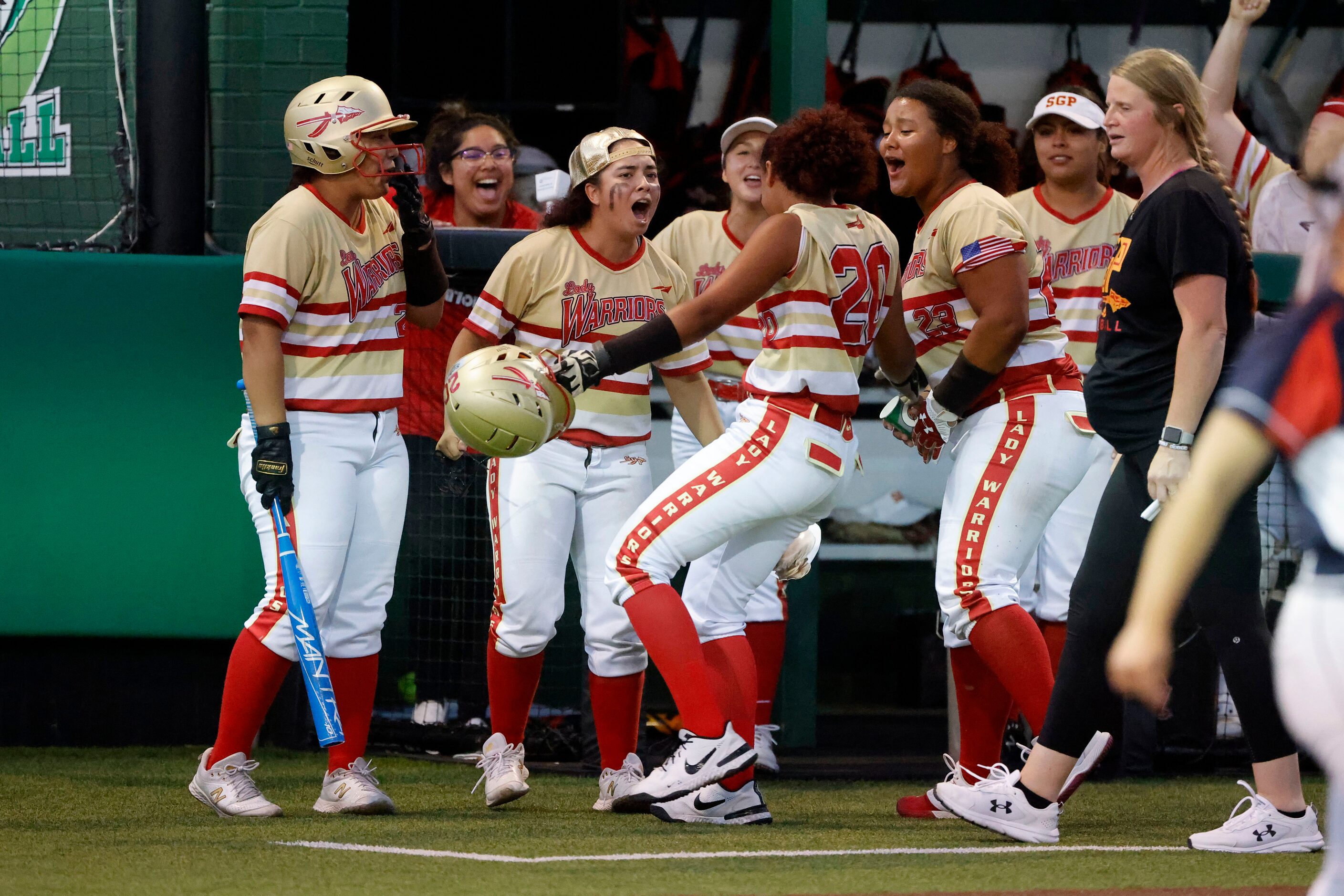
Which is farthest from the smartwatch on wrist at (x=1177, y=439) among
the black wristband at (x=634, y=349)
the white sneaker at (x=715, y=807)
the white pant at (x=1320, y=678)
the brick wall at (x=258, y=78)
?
the brick wall at (x=258, y=78)

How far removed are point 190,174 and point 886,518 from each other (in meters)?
4.01

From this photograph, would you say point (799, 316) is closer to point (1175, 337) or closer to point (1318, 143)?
point (1175, 337)

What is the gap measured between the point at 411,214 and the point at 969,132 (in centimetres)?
164

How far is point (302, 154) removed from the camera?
4707 mm

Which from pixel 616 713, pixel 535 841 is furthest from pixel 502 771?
pixel 535 841

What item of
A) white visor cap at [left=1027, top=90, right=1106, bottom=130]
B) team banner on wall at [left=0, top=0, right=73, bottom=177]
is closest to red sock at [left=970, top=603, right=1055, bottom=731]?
white visor cap at [left=1027, top=90, right=1106, bottom=130]

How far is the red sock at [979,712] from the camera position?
185 inches

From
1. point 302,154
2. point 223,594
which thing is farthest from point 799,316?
point 223,594

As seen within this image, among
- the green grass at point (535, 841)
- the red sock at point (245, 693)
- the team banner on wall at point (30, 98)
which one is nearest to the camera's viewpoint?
the green grass at point (535, 841)

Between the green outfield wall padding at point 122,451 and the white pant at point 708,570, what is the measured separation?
1631 mm

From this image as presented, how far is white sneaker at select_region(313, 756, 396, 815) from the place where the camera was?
15.3ft

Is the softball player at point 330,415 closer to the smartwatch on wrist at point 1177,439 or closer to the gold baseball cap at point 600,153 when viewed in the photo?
the gold baseball cap at point 600,153

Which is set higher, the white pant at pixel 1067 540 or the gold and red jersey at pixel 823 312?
the gold and red jersey at pixel 823 312

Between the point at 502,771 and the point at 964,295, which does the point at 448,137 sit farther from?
the point at 502,771
